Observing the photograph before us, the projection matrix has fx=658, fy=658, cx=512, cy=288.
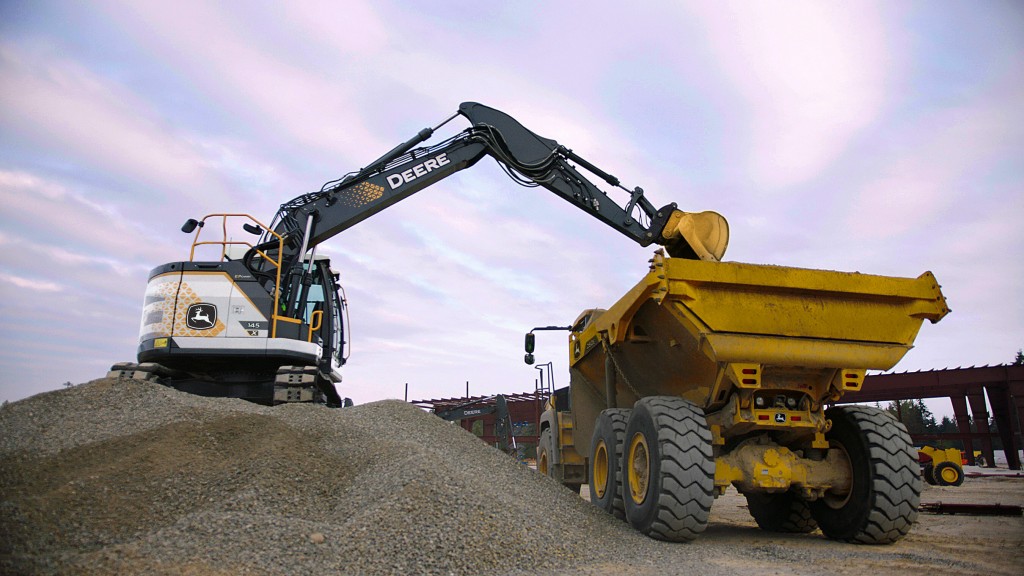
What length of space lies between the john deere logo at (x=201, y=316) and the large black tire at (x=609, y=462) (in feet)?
16.6

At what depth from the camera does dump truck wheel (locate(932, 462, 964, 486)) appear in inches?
513

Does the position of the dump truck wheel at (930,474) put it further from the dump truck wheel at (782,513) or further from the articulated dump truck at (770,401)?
the articulated dump truck at (770,401)

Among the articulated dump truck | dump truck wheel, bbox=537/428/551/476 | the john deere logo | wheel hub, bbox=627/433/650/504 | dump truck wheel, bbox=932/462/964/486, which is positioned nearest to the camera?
the articulated dump truck

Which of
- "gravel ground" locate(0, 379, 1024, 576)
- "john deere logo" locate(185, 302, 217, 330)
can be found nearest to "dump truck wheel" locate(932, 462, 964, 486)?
"gravel ground" locate(0, 379, 1024, 576)

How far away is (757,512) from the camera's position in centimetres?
712

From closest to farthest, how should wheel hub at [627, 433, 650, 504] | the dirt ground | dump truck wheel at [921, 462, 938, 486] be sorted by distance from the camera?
the dirt ground → wheel hub at [627, 433, 650, 504] → dump truck wheel at [921, 462, 938, 486]

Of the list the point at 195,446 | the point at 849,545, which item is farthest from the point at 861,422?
the point at 195,446

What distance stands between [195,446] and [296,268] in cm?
399

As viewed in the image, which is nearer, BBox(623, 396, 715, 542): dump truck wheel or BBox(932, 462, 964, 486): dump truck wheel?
BBox(623, 396, 715, 542): dump truck wheel

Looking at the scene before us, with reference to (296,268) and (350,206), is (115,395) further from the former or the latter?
(350,206)

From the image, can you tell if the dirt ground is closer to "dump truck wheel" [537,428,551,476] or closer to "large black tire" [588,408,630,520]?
"large black tire" [588,408,630,520]

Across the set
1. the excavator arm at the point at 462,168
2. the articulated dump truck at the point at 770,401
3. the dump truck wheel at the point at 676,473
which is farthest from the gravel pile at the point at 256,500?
the excavator arm at the point at 462,168

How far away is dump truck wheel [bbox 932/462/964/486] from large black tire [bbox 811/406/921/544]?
30.5 ft

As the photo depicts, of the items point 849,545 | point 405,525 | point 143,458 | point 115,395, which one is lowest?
point 849,545
